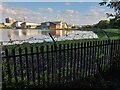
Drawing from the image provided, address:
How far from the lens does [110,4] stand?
700cm

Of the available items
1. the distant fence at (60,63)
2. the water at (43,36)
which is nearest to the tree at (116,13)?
the distant fence at (60,63)

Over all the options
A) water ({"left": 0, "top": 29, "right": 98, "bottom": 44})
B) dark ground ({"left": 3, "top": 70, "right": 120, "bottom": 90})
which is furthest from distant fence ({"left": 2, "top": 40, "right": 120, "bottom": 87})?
water ({"left": 0, "top": 29, "right": 98, "bottom": 44})

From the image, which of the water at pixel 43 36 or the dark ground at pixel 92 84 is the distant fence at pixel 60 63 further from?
the water at pixel 43 36

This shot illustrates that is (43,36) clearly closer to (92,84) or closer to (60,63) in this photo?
(60,63)

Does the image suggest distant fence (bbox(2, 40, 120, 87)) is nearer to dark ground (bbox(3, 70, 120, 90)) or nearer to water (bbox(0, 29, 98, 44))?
dark ground (bbox(3, 70, 120, 90))

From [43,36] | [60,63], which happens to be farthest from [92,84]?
[43,36]

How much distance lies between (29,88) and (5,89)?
20.1 inches

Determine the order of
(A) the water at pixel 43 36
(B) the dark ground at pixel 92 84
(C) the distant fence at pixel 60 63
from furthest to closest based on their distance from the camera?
(A) the water at pixel 43 36
(B) the dark ground at pixel 92 84
(C) the distant fence at pixel 60 63

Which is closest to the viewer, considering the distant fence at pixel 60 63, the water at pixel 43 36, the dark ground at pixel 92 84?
the distant fence at pixel 60 63

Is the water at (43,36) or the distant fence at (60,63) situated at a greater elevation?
the distant fence at (60,63)

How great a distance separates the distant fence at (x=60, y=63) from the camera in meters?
4.34

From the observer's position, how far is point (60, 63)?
5035 millimetres

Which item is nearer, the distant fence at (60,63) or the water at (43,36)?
the distant fence at (60,63)

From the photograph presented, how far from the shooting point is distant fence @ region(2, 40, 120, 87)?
4336 mm
